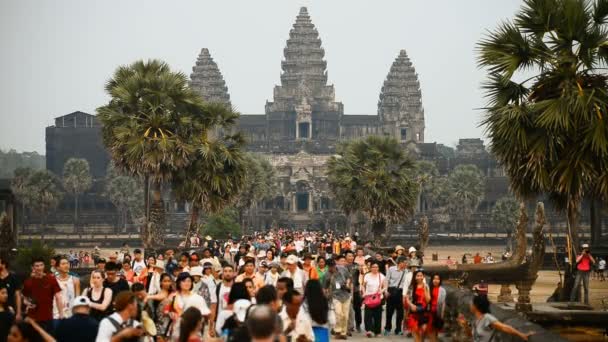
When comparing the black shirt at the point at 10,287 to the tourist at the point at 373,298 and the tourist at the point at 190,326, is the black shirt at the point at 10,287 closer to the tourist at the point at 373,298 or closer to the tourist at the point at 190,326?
the tourist at the point at 190,326

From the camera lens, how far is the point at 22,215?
10725 centimetres

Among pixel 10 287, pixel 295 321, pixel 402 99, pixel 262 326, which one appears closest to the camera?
pixel 262 326

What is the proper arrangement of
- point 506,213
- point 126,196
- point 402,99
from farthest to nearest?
point 402,99
point 126,196
point 506,213

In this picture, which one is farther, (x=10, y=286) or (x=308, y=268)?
(x=308, y=268)

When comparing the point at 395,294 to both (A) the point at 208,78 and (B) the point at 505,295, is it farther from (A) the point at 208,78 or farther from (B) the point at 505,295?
(A) the point at 208,78

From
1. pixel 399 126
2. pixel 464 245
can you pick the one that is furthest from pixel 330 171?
pixel 399 126

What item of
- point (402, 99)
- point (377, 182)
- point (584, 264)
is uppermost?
point (402, 99)

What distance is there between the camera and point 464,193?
379 ft

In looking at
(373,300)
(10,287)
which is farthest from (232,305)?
(373,300)

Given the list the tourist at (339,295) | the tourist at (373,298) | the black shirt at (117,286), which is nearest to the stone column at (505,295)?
the tourist at (373,298)

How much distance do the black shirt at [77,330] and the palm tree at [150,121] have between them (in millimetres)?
23998

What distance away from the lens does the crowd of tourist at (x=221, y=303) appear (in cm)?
1066

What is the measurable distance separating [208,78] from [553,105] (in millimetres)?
144775

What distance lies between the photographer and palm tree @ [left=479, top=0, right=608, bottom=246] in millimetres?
18906
